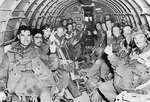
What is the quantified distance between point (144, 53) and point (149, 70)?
0.28m

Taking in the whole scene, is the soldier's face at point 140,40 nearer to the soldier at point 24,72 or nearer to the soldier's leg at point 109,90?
the soldier's leg at point 109,90

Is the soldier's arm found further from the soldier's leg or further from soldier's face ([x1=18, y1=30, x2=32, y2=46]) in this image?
the soldier's leg

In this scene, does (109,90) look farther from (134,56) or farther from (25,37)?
(25,37)

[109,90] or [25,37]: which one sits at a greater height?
[25,37]

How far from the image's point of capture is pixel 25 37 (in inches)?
174

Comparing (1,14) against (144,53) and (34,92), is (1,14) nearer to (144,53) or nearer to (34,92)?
(34,92)

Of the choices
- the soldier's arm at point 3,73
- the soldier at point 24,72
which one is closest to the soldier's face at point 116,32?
the soldier at point 24,72

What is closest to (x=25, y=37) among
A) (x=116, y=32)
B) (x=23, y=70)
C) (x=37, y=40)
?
(x=23, y=70)

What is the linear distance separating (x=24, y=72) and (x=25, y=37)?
68 cm

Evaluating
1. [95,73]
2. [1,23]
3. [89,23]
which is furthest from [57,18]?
[1,23]

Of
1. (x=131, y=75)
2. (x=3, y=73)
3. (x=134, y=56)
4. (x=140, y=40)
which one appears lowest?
(x=131, y=75)

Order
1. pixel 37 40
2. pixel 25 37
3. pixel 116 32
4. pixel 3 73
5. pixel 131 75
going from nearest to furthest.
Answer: pixel 131 75 < pixel 3 73 < pixel 25 37 < pixel 37 40 < pixel 116 32

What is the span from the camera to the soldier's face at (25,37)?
436 centimetres

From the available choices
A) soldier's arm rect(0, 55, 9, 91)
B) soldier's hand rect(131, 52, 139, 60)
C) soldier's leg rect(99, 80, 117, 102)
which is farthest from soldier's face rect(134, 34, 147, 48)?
soldier's arm rect(0, 55, 9, 91)
